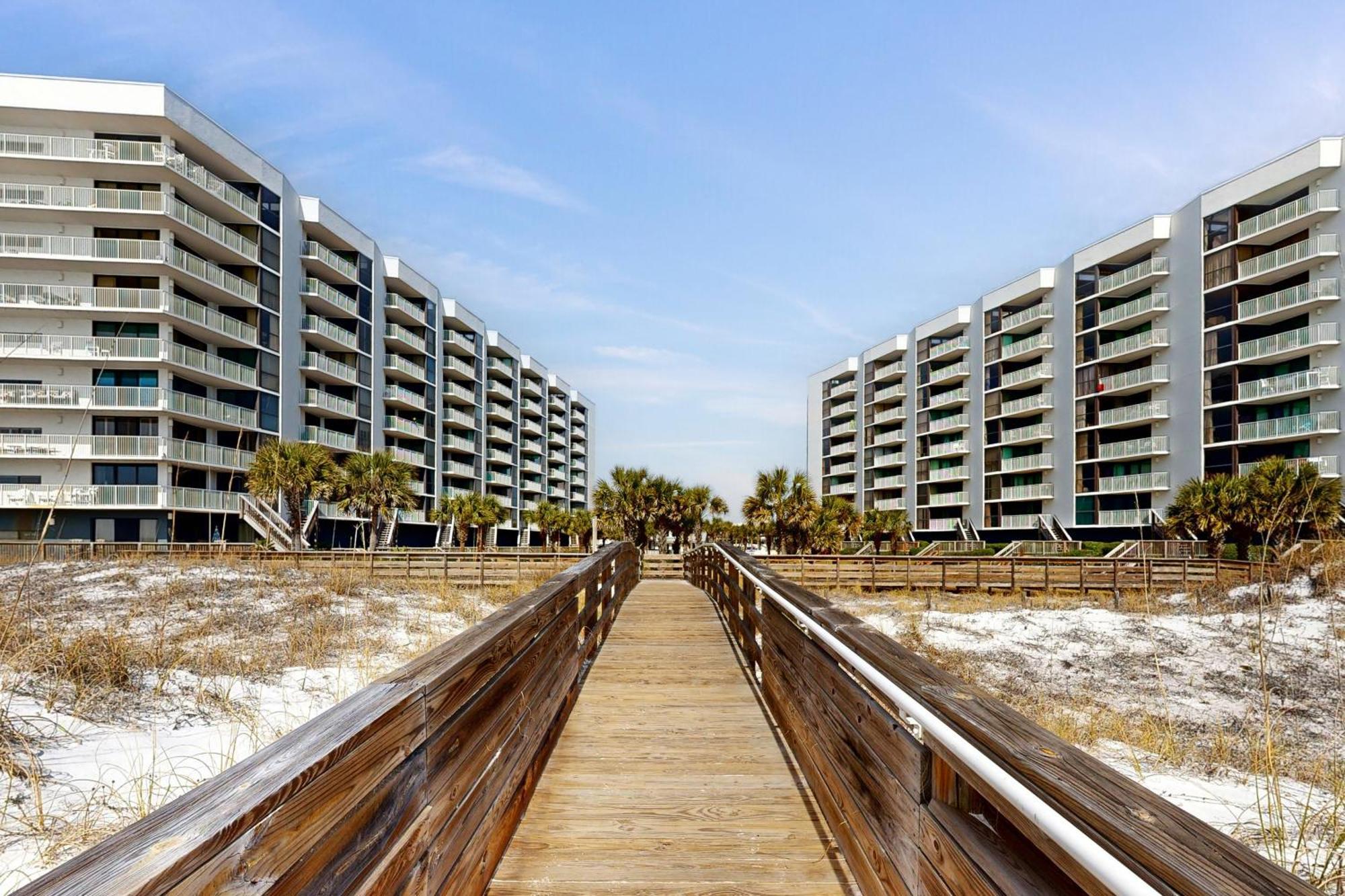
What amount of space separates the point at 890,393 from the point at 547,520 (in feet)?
101

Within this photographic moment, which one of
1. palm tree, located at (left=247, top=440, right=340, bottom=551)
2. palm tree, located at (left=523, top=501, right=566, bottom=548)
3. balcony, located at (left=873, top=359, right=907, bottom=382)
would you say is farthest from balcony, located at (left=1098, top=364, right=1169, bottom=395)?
palm tree, located at (left=247, top=440, right=340, bottom=551)

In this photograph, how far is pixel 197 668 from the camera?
7.05m

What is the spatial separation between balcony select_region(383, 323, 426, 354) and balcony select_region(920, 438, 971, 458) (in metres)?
37.6

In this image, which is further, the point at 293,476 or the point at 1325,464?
the point at 1325,464

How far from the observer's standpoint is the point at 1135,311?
136ft

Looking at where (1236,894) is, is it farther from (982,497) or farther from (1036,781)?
(982,497)

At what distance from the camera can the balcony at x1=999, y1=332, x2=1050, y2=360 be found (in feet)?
159

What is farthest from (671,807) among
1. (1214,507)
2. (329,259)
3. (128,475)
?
(329,259)

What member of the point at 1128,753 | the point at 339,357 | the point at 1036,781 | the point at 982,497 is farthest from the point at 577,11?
the point at 982,497

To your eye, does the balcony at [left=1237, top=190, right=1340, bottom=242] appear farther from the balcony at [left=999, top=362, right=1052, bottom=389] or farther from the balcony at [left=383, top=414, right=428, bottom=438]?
the balcony at [left=383, top=414, right=428, bottom=438]

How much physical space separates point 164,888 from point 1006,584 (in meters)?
26.6

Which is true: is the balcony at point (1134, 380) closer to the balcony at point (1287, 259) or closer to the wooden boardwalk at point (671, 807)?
the balcony at point (1287, 259)

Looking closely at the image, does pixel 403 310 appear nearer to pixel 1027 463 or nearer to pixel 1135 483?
pixel 1027 463

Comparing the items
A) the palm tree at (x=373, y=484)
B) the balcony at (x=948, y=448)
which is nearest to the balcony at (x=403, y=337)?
the palm tree at (x=373, y=484)
